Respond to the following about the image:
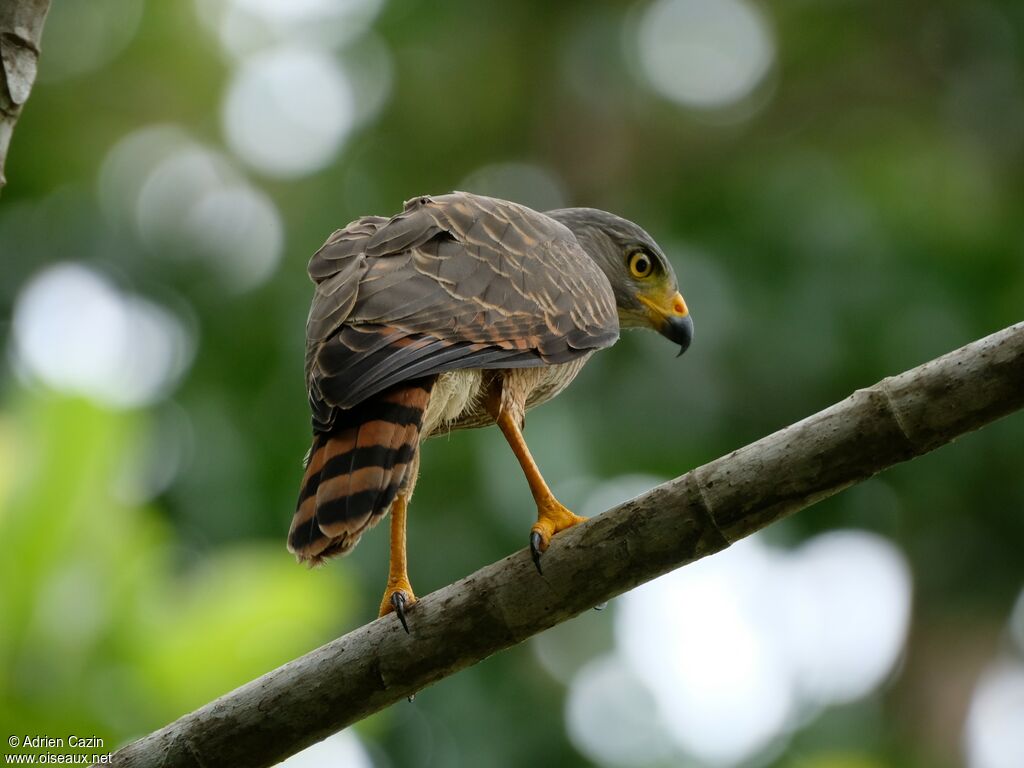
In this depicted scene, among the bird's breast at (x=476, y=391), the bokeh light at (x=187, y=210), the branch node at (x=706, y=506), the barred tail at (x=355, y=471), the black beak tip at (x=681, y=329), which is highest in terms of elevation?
the bokeh light at (x=187, y=210)

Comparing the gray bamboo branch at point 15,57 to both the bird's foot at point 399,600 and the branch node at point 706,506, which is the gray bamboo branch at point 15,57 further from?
the branch node at point 706,506

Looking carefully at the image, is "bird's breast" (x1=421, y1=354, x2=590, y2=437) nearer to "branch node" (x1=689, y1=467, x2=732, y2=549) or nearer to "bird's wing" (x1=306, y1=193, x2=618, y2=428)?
"bird's wing" (x1=306, y1=193, x2=618, y2=428)

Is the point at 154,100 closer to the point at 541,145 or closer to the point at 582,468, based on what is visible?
the point at 541,145

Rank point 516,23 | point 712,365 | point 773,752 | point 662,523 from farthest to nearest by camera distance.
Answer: point 516,23 < point 712,365 < point 773,752 < point 662,523

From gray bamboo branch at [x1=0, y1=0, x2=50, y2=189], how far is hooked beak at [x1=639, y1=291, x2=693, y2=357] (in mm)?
2924

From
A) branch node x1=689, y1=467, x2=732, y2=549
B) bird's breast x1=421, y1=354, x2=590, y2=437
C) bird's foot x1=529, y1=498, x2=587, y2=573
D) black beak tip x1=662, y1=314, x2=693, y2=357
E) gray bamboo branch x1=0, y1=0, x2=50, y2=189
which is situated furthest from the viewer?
black beak tip x1=662, y1=314, x2=693, y2=357

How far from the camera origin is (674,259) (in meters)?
8.80

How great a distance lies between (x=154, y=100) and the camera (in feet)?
36.7

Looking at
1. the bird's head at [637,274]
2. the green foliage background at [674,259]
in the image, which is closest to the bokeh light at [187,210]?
the green foliage background at [674,259]

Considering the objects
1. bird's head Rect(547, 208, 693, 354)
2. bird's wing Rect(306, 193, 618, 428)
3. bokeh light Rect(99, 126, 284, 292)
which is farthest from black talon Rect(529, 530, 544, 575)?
bokeh light Rect(99, 126, 284, 292)

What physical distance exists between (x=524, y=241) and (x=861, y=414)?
1.67 metres

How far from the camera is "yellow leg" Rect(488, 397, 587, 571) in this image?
10.7 ft

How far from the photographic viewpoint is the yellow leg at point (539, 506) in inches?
129

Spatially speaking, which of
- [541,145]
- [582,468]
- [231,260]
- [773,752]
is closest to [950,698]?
[773,752]
